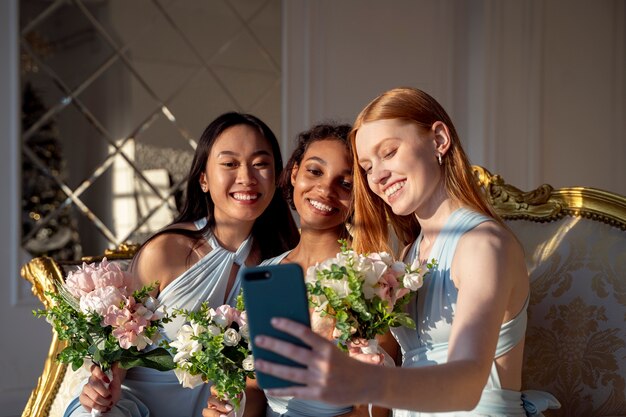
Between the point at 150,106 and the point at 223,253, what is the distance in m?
1.77

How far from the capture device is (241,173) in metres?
2.61

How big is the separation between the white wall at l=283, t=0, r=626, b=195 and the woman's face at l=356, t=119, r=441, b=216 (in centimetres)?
242

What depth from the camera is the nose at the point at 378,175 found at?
80.9 inches

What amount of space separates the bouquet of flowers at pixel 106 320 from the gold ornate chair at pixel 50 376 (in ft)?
1.19

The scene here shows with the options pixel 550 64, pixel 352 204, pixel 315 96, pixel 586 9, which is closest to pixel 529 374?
pixel 352 204

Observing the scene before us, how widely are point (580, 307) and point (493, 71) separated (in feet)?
8.83

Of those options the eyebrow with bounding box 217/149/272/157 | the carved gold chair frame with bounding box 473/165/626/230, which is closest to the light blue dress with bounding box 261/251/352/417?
the eyebrow with bounding box 217/149/272/157

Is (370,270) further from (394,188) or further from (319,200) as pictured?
(319,200)

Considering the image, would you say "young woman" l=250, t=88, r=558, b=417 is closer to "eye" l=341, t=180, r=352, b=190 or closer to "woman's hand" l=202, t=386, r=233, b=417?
"eye" l=341, t=180, r=352, b=190

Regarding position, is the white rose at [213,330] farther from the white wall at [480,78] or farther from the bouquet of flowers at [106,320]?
the white wall at [480,78]

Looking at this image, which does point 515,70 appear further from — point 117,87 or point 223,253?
point 223,253

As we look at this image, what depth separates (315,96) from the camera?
4562mm

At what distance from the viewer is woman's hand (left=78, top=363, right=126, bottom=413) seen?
7.41 ft

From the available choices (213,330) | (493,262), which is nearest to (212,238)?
(213,330)
